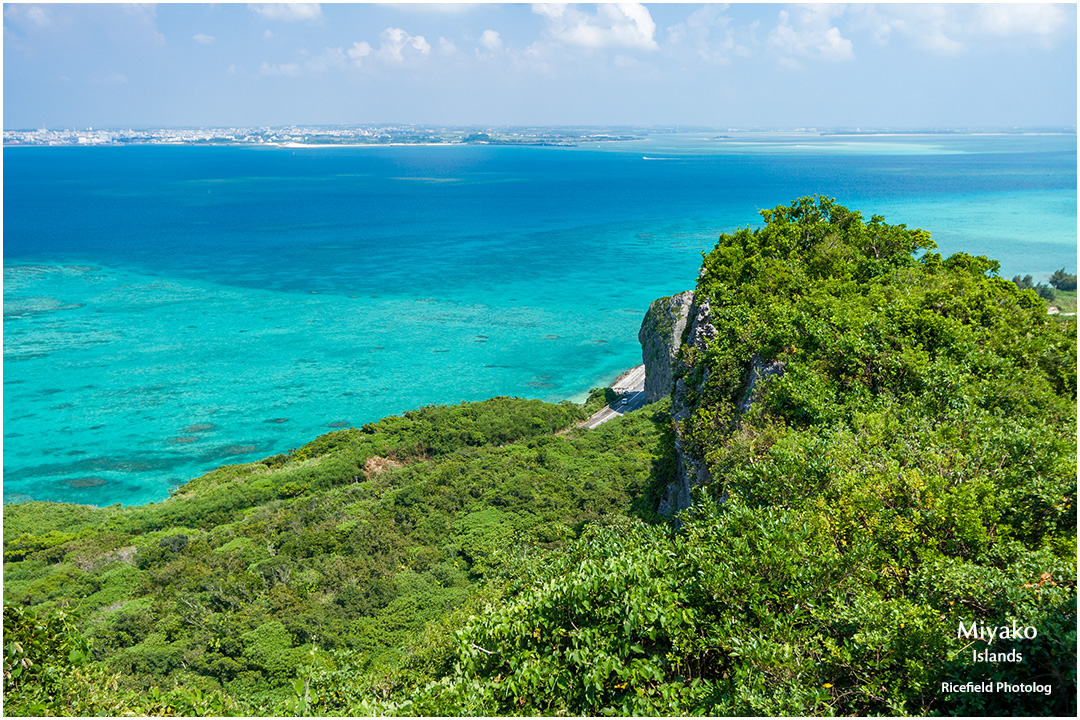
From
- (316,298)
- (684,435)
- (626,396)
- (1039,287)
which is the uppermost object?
(316,298)

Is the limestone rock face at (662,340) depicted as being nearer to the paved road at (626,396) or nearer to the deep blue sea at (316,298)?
the paved road at (626,396)

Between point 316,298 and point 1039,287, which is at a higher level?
point 316,298

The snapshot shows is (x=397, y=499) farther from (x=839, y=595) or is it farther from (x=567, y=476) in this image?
(x=839, y=595)

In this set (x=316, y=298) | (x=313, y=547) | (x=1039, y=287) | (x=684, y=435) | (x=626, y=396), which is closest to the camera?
(x=684, y=435)

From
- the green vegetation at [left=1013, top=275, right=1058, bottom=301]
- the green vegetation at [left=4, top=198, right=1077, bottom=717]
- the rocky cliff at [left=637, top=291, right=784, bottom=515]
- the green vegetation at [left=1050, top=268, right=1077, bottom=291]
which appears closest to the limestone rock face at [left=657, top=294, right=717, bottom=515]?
the rocky cliff at [left=637, top=291, right=784, bottom=515]

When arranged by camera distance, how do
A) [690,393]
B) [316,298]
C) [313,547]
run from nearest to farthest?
[690,393]
[313,547]
[316,298]

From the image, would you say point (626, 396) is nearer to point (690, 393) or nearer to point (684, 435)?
point (690, 393)

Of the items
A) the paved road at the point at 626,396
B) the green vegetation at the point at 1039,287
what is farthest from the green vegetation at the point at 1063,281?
the paved road at the point at 626,396

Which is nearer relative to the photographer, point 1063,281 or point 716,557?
point 716,557

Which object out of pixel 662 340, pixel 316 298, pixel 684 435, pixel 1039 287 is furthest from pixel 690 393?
pixel 1039 287

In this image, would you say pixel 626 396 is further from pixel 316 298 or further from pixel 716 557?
pixel 316 298
